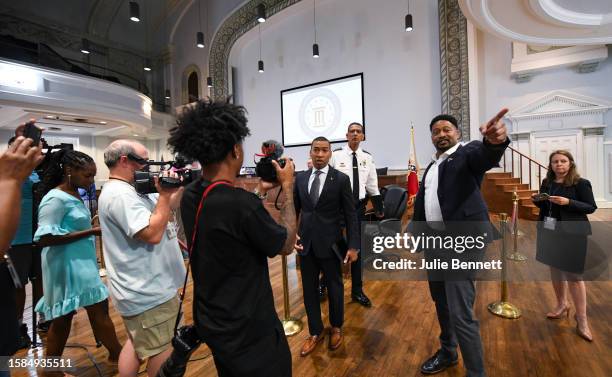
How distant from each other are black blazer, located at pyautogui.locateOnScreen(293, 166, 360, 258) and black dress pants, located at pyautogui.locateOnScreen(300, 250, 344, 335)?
0.07 meters

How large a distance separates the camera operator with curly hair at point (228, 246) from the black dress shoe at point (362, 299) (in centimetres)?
172

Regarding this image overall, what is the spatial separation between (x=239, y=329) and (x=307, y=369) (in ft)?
3.61

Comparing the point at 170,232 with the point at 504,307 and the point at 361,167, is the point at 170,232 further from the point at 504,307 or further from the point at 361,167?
the point at 504,307

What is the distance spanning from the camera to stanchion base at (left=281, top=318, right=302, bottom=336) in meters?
2.18

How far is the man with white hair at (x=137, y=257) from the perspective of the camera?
Answer: 1189 millimetres

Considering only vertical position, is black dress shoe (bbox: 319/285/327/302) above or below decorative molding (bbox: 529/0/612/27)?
below

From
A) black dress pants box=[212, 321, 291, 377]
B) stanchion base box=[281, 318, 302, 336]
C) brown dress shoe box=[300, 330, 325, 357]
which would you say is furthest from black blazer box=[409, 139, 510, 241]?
stanchion base box=[281, 318, 302, 336]

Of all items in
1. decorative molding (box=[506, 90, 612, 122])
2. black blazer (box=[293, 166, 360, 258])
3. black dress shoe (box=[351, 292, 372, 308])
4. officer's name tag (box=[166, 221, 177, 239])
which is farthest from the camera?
decorative molding (box=[506, 90, 612, 122])

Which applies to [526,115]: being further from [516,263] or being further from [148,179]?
[148,179]

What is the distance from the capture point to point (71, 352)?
205cm

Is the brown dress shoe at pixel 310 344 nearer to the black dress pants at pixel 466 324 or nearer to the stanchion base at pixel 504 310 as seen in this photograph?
the black dress pants at pixel 466 324

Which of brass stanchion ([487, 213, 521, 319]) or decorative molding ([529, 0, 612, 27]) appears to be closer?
brass stanchion ([487, 213, 521, 319])

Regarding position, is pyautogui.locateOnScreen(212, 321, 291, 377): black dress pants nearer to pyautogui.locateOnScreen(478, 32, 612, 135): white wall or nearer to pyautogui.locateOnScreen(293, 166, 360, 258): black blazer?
pyautogui.locateOnScreen(293, 166, 360, 258): black blazer

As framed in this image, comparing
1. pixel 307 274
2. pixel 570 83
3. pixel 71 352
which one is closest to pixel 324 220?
pixel 307 274
